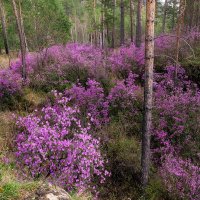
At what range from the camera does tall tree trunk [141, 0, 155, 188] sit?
620 centimetres

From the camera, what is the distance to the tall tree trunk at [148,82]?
6199 millimetres

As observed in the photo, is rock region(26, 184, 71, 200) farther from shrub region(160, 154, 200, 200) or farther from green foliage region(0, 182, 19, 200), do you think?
shrub region(160, 154, 200, 200)

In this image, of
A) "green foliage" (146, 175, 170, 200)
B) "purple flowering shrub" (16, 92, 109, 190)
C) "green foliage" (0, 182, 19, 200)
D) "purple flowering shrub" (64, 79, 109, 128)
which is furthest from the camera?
"purple flowering shrub" (64, 79, 109, 128)

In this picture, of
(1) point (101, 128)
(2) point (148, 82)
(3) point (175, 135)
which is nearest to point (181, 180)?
(3) point (175, 135)

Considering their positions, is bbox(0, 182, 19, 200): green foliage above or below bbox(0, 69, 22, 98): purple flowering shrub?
above

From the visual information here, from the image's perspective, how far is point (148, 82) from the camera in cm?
661

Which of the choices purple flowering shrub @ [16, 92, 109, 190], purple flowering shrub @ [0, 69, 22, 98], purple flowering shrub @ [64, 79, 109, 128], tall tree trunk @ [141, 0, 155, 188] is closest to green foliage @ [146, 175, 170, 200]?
tall tree trunk @ [141, 0, 155, 188]

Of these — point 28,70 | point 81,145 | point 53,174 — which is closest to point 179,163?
point 81,145

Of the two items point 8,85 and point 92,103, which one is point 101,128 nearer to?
A: point 92,103

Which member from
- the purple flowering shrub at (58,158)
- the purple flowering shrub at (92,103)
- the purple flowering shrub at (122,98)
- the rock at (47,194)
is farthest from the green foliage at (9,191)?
the purple flowering shrub at (122,98)

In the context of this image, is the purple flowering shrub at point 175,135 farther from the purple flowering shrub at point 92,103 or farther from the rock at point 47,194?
the rock at point 47,194

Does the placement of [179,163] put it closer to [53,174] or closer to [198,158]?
[198,158]

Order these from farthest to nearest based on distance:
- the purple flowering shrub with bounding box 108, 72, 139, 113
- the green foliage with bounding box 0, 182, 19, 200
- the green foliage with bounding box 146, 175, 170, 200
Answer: the purple flowering shrub with bounding box 108, 72, 139, 113
the green foliage with bounding box 146, 175, 170, 200
the green foliage with bounding box 0, 182, 19, 200

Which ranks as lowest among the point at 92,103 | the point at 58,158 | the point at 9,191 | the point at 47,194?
the point at 92,103
